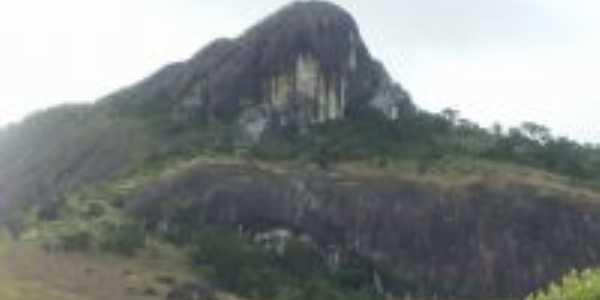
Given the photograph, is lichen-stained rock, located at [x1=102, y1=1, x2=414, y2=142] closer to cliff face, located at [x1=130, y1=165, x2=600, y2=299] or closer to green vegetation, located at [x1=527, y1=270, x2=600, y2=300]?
cliff face, located at [x1=130, y1=165, x2=600, y2=299]

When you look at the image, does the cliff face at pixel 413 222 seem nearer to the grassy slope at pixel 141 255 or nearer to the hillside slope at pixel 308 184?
the hillside slope at pixel 308 184

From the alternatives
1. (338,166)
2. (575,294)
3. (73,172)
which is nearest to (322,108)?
(338,166)

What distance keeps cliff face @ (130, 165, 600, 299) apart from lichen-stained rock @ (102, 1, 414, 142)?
774 inches

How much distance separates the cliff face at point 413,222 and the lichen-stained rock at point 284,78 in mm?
19654

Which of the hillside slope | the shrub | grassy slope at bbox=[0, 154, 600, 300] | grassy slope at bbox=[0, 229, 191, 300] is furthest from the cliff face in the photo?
grassy slope at bbox=[0, 229, 191, 300]

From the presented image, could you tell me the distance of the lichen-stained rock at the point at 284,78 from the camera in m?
160

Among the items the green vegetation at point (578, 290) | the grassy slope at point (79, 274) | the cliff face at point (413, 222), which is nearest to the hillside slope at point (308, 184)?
the cliff face at point (413, 222)

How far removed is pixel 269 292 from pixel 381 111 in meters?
52.6

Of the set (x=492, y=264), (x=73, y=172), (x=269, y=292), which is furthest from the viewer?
(x=73, y=172)

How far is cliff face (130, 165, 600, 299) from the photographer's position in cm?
13238

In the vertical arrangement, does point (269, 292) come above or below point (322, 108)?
below

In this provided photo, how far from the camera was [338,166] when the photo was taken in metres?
145

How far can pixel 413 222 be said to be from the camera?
447 ft

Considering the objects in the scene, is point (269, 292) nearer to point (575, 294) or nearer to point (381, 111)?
point (381, 111)
